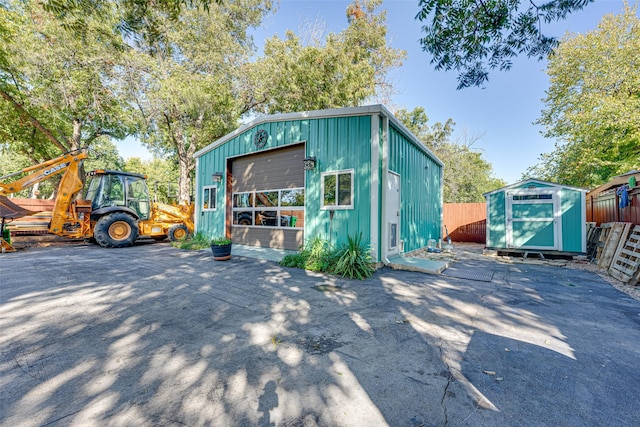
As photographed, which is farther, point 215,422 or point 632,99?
point 632,99

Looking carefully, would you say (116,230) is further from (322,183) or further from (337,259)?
(337,259)

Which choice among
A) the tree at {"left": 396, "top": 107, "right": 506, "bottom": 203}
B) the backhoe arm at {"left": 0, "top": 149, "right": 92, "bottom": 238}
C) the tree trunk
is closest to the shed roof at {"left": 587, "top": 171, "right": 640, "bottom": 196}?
the tree at {"left": 396, "top": 107, "right": 506, "bottom": 203}

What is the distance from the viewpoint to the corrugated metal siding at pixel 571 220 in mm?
6910

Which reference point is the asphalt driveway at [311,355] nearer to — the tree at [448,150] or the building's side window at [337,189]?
the building's side window at [337,189]

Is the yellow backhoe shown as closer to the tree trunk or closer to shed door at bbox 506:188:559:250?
the tree trunk

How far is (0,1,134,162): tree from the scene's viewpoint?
32.8ft

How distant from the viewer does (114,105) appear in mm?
12641

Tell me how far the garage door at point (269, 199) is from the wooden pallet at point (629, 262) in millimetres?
6450

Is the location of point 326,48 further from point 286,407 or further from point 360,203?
point 286,407

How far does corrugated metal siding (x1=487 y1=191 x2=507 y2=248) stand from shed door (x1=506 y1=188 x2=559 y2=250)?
0.47 ft

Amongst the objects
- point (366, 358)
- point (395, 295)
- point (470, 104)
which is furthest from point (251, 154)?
point (470, 104)

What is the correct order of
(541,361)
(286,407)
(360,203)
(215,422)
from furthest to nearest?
(360,203)
(541,361)
(286,407)
(215,422)

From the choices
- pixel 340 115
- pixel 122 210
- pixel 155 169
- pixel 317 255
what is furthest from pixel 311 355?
pixel 155 169

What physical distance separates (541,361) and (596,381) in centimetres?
31
